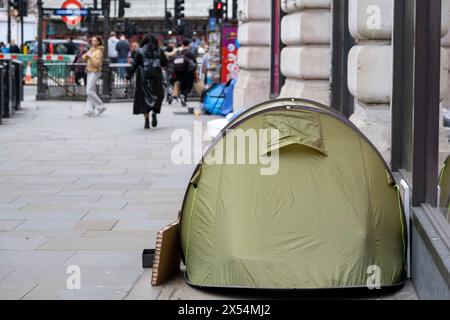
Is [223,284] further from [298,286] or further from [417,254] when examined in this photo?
[417,254]

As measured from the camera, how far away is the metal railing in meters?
27.8

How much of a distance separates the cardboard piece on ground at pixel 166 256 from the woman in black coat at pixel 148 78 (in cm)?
1117

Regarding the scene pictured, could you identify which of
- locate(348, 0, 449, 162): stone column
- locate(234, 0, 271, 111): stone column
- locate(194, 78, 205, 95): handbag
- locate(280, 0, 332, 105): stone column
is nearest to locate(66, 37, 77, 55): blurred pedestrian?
locate(194, 78, 205, 95): handbag

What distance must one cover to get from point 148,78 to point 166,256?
11440mm

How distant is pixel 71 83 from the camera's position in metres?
28.7

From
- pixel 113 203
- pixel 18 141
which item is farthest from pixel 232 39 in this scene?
pixel 113 203

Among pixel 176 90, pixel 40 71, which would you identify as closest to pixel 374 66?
pixel 176 90

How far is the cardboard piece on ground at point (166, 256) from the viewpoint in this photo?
644 cm

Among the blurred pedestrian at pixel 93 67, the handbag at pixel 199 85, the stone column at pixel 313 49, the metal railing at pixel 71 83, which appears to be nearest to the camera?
the stone column at pixel 313 49

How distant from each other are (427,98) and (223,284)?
167 cm

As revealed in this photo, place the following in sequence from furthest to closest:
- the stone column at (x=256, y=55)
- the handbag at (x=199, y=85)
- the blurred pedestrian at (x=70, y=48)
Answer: the blurred pedestrian at (x=70, y=48)
the handbag at (x=199, y=85)
the stone column at (x=256, y=55)

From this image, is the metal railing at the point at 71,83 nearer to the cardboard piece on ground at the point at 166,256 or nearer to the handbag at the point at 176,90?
the handbag at the point at 176,90

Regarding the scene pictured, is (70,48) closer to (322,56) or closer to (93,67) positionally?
(93,67)

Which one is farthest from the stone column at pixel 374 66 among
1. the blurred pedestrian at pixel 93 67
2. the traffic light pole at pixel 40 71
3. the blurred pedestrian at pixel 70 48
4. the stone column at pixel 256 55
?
the blurred pedestrian at pixel 70 48
